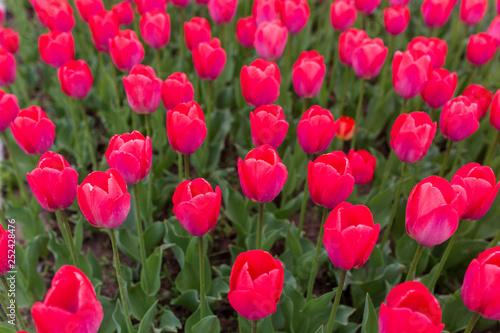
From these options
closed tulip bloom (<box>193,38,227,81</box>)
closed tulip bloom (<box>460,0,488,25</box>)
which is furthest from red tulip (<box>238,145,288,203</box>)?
closed tulip bloom (<box>460,0,488,25</box>)

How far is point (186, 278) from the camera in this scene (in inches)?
80.0

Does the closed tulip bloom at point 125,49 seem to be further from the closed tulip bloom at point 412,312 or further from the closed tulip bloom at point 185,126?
the closed tulip bloom at point 412,312

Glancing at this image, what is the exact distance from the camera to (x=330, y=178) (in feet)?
4.61

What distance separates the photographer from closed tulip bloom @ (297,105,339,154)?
5.44 feet

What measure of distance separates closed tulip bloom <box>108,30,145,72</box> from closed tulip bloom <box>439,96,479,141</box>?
1.32 metres

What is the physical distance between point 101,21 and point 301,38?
1.61m

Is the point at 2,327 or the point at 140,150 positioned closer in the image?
the point at 140,150

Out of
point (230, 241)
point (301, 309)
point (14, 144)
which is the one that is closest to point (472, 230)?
point (301, 309)

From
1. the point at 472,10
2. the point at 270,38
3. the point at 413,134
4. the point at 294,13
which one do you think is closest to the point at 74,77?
the point at 270,38

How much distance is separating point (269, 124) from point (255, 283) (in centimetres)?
67

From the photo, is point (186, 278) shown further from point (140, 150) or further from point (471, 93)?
point (471, 93)

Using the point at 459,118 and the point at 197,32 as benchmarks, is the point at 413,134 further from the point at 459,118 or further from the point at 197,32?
the point at 197,32

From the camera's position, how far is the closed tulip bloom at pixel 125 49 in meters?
2.15

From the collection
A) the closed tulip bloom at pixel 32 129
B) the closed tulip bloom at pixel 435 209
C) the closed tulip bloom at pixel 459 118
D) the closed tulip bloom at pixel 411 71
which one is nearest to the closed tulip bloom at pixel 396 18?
the closed tulip bloom at pixel 411 71
